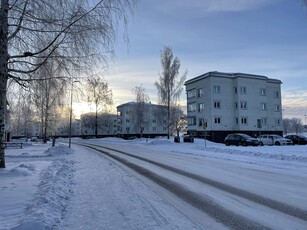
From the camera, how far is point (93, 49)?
38.3ft

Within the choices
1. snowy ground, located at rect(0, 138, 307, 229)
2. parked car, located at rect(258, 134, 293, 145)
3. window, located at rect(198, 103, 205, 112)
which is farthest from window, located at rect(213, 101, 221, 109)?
snowy ground, located at rect(0, 138, 307, 229)

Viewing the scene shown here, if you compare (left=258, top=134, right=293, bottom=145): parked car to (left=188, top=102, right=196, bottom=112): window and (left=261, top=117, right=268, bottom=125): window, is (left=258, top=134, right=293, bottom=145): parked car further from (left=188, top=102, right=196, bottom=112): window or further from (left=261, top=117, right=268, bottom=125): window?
(left=188, top=102, right=196, bottom=112): window

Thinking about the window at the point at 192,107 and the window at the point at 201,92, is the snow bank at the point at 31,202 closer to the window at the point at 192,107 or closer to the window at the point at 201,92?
the window at the point at 201,92

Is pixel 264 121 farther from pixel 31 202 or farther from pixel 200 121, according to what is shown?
pixel 31 202

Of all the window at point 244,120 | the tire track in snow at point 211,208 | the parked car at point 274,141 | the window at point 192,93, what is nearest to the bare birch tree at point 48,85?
the tire track in snow at point 211,208

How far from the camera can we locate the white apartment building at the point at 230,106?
53094 millimetres

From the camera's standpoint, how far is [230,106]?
55.1 m

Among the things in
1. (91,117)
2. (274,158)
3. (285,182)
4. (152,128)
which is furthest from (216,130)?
(91,117)

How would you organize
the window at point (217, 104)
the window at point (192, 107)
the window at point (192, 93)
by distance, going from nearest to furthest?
1. the window at point (217, 104)
2. the window at point (192, 107)
3. the window at point (192, 93)

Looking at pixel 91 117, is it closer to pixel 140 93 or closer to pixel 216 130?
pixel 140 93

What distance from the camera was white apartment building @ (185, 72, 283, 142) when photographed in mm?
53094

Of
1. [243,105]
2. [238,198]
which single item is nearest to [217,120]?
[243,105]

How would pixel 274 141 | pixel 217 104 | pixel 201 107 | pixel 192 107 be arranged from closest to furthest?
pixel 274 141
pixel 217 104
pixel 201 107
pixel 192 107

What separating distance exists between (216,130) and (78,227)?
160 feet
